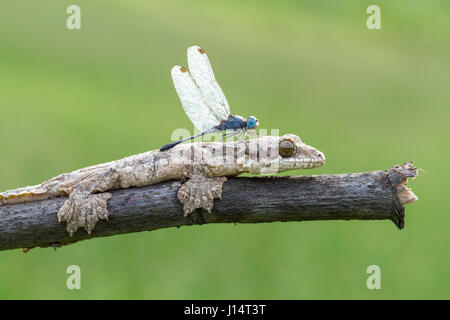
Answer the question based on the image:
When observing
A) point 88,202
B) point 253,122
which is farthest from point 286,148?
point 88,202

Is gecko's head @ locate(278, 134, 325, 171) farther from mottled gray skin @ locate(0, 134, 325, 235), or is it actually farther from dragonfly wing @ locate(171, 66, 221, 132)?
dragonfly wing @ locate(171, 66, 221, 132)

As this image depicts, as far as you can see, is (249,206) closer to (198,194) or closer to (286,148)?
(198,194)

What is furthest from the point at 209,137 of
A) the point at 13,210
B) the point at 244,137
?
the point at 13,210

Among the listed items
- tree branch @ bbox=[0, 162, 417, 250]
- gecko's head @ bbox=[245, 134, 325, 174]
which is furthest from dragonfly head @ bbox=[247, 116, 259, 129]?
tree branch @ bbox=[0, 162, 417, 250]

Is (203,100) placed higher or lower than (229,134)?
higher

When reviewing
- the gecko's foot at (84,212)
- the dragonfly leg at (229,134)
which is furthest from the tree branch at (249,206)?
the dragonfly leg at (229,134)

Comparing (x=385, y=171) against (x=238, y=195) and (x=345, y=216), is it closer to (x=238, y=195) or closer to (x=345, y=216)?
(x=345, y=216)

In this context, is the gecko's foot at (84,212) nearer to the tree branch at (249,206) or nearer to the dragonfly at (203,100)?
the tree branch at (249,206)
